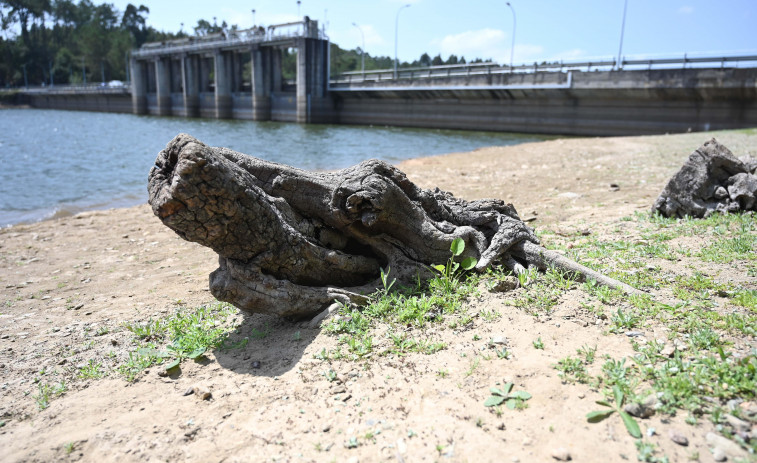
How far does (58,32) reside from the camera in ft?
351

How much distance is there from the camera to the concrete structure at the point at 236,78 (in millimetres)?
49469

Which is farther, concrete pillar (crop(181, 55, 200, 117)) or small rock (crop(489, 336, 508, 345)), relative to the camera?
concrete pillar (crop(181, 55, 200, 117))

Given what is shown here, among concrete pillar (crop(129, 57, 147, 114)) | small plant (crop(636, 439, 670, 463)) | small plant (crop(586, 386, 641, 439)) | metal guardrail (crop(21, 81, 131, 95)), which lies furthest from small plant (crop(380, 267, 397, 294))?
metal guardrail (crop(21, 81, 131, 95))

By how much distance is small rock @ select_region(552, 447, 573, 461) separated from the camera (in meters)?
2.49

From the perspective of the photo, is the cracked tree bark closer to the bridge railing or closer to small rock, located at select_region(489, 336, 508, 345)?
small rock, located at select_region(489, 336, 508, 345)

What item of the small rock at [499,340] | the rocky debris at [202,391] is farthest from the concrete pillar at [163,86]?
the small rock at [499,340]

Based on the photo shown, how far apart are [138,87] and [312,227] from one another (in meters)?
73.9

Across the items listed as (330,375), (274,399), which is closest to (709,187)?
(330,375)

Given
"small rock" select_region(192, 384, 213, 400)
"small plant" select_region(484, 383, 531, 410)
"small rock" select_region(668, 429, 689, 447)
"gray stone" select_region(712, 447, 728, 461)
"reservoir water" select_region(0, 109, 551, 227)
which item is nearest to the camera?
"gray stone" select_region(712, 447, 728, 461)

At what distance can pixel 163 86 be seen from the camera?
212 feet

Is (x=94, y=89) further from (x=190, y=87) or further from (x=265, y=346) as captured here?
(x=265, y=346)

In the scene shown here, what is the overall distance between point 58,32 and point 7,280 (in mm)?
127520

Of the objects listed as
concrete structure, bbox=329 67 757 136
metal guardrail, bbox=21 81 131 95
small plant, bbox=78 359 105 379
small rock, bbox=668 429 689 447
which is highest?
metal guardrail, bbox=21 81 131 95

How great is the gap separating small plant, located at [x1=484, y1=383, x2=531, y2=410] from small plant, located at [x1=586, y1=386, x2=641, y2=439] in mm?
370
